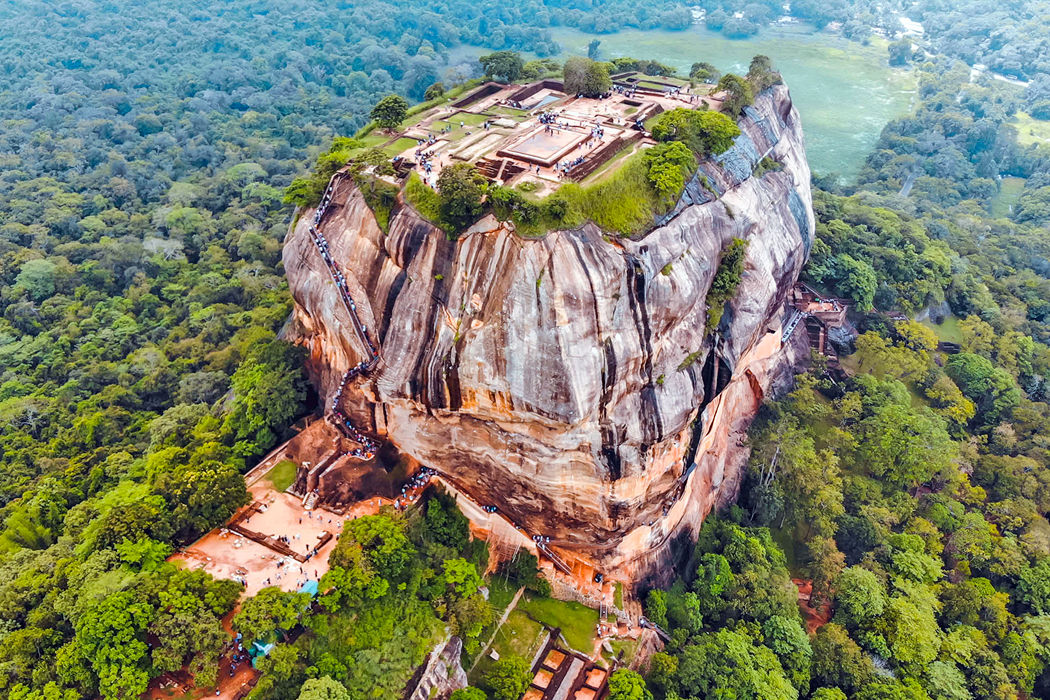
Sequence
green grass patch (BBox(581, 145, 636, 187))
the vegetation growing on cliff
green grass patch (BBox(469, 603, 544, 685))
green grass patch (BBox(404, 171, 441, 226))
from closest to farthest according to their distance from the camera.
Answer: green grass patch (BBox(404, 171, 441, 226)) < green grass patch (BBox(469, 603, 544, 685)) < green grass patch (BBox(581, 145, 636, 187)) < the vegetation growing on cliff

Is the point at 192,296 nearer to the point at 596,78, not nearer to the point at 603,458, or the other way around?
the point at 596,78

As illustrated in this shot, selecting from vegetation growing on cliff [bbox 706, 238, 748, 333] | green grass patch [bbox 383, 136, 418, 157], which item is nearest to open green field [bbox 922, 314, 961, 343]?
vegetation growing on cliff [bbox 706, 238, 748, 333]

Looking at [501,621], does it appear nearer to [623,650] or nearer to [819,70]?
[623,650]

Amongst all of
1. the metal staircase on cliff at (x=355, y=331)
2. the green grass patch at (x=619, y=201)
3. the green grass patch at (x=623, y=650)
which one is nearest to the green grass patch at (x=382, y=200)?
the metal staircase on cliff at (x=355, y=331)

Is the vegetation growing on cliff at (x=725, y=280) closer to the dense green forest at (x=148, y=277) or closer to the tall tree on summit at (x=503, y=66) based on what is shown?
the tall tree on summit at (x=503, y=66)

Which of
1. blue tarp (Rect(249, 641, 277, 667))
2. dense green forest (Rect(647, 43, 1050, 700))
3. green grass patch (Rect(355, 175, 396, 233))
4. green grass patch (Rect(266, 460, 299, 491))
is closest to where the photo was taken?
blue tarp (Rect(249, 641, 277, 667))

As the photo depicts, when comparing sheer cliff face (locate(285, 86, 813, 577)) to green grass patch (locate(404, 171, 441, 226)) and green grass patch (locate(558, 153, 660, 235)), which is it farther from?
green grass patch (locate(558, 153, 660, 235))

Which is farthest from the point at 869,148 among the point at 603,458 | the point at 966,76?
the point at 603,458
